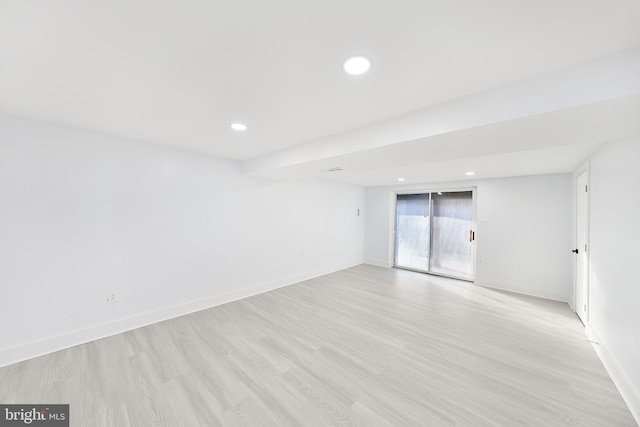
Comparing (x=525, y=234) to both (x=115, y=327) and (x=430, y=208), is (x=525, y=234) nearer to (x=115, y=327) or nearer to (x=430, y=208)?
(x=430, y=208)

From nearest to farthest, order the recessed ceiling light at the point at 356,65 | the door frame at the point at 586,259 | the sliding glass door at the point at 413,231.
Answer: the recessed ceiling light at the point at 356,65
the door frame at the point at 586,259
the sliding glass door at the point at 413,231

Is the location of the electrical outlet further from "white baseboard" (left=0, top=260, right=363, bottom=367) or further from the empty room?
"white baseboard" (left=0, top=260, right=363, bottom=367)

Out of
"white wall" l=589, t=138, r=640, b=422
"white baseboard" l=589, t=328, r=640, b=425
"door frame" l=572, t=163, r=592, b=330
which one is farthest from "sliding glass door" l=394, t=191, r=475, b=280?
"white baseboard" l=589, t=328, r=640, b=425

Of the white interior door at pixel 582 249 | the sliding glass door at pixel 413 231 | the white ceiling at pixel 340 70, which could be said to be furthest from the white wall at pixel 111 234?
the white interior door at pixel 582 249

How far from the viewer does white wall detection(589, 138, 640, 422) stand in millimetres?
1548

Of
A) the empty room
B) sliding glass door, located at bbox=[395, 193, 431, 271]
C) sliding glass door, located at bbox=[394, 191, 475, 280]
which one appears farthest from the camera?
sliding glass door, located at bbox=[395, 193, 431, 271]

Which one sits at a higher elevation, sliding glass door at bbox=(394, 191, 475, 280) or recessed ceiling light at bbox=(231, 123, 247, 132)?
recessed ceiling light at bbox=(231, 123, 247, 132)

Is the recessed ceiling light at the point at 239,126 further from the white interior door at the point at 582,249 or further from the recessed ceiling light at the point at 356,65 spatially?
the white interior door at the point at 582,249

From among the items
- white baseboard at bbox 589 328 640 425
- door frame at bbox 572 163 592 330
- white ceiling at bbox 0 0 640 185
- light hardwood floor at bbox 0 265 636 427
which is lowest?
light hardwood floor at bbox 0 265 636 427

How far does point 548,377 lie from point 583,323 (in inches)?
64.8

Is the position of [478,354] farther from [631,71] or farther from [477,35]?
[477,35]

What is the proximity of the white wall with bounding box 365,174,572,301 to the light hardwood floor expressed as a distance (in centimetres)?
84

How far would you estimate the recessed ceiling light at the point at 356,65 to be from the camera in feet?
3.72

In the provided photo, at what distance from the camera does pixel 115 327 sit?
2.39 m
